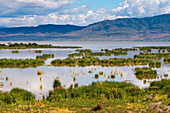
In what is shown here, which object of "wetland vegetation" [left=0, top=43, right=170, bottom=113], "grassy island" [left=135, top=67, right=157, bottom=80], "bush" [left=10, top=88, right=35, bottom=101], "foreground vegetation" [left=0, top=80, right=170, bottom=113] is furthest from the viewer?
"grassy island" [left=135, top=67, right=157, bottom=80]

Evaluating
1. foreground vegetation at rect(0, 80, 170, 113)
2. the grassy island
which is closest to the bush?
foreground vegetation at rect(0, 80, 170, 113)

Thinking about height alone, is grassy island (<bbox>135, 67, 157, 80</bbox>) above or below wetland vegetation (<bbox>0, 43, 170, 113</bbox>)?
below

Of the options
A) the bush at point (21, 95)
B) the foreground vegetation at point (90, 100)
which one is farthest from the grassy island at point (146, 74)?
the bush at point (21, 95)

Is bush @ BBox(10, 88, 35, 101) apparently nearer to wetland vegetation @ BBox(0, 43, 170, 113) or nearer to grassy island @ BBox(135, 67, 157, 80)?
wetland vegetation @ BBox(0, 43, 170, 113)

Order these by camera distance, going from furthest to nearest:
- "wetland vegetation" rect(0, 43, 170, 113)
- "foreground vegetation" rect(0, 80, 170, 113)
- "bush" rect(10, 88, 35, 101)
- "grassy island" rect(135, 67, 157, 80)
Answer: "grassy island" rect(135, 67, 157, 80)
"bush" rect(10, 88, 35, 101)
"wetland vegetation" rect(0, 43, 170, 113)
"foreground vegetation" rect(0, 80, 170, 113)

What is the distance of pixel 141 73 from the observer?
6281 centimetres

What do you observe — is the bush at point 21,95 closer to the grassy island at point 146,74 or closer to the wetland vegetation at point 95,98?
the wetland vegetation at point 95,98

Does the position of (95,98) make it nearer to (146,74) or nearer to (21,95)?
(21,95)

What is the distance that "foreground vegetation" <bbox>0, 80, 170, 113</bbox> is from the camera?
1045 inches

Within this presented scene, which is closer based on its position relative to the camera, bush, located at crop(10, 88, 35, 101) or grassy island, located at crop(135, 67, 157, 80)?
bush, located at crop(10, 88, 35, 101)

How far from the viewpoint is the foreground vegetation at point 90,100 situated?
26.5 metres

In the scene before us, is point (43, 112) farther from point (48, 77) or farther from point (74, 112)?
point (48, 77)

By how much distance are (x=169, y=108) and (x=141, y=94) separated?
48.9 feet

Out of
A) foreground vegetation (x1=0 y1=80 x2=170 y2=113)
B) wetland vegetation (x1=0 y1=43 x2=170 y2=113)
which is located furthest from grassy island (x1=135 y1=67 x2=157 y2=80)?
foreground vegetation (x1=0 y1=80 x2=170 y2=113)
